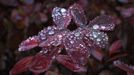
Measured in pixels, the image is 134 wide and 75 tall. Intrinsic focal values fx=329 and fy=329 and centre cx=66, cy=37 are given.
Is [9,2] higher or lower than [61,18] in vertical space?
lower

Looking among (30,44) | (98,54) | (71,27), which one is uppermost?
(30,44)

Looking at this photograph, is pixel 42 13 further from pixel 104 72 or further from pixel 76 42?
pixel 76 42

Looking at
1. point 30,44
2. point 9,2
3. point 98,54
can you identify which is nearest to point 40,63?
point 30,44

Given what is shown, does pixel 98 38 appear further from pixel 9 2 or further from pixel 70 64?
pixel 9 2

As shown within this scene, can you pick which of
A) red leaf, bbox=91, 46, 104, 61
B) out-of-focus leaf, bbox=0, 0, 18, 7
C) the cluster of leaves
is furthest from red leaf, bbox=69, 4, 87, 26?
out-of-focus leaf, bbox=0, 0, 18, 7

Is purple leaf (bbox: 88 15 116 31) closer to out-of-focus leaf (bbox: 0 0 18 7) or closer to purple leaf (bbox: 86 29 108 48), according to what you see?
purple leaf (bbox: 86 29 108 48)

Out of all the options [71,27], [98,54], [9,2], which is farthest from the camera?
[9,2]
